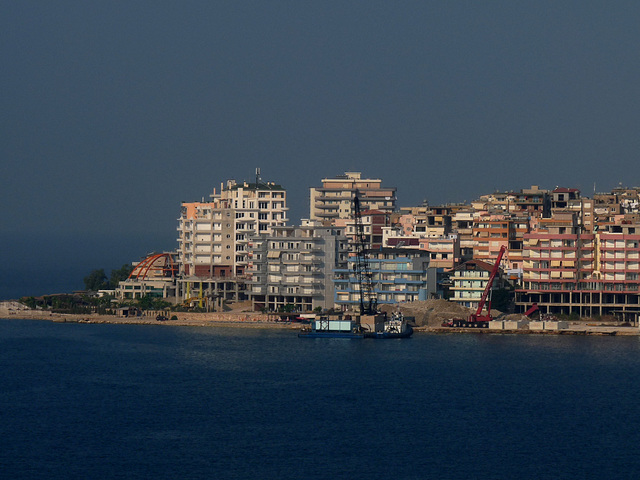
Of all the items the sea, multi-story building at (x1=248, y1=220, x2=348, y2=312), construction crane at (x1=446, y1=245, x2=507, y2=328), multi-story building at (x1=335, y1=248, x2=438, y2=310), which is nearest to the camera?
the sea

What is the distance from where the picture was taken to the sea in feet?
167

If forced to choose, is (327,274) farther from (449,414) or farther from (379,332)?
(449,414)

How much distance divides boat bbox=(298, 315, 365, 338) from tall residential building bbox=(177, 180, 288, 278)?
18531 millimetres

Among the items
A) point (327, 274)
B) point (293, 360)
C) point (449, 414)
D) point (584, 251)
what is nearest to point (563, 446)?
point (449, 414)

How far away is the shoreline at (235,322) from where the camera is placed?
3499 inches

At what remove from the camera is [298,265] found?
101312mm

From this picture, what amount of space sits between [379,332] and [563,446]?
36177mm

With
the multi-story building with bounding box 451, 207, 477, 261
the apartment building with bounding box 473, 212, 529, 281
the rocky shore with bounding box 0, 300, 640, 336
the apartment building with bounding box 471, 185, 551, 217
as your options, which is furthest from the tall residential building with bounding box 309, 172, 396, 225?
the rocky shore with bounding box 0, 300, 640, 336

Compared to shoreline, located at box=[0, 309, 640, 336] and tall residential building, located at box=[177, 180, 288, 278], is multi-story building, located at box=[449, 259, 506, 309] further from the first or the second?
tall residential building, located at box=[177, 180, 288, 278]

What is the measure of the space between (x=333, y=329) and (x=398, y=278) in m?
9.12

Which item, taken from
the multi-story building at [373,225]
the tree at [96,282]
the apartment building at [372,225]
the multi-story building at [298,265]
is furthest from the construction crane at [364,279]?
the tree at [96,282]

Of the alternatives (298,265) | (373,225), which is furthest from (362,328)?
(373,225)

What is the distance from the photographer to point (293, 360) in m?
77.0

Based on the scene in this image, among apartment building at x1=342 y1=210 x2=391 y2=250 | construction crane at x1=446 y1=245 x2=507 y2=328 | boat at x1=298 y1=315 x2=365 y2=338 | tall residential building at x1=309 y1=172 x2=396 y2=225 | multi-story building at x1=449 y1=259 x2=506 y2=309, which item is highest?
tall residential building at x1=309 y1=172 x2=396 y2=225
